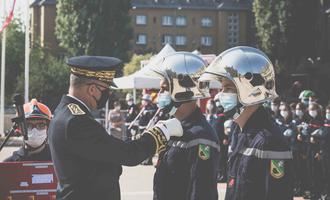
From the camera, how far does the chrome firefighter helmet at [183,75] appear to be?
6.45 meters

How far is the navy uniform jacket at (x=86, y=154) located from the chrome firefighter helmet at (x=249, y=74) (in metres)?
0.99

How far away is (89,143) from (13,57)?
5606 centimetres

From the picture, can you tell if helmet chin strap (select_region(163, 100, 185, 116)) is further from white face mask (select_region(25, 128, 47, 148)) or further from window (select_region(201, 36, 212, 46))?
window (select_region(201, 36, 212, 46))

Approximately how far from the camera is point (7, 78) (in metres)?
56.3

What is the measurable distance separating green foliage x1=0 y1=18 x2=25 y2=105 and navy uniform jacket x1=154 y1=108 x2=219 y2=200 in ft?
162

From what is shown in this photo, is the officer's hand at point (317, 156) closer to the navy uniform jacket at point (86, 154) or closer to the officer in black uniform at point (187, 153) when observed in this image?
the officer in black uniform at point (187, 153)

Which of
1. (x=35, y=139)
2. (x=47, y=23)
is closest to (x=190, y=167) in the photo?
(x=35, y=139)

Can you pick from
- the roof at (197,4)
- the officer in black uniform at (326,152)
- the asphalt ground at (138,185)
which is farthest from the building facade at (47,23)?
the officer in black uniform at (326,152)

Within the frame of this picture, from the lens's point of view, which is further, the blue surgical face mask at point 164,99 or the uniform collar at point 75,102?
the blue surgical face mask at point 164,99

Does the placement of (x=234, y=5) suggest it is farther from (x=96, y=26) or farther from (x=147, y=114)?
(x=147, y=114)

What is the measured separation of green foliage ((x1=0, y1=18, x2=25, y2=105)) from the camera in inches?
2203

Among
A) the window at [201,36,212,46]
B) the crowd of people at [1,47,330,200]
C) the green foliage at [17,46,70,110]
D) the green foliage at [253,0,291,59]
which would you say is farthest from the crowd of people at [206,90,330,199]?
the window at [201,36,212,46]

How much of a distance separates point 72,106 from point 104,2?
196ft

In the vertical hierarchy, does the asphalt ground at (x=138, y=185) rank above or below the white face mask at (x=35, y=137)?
below
